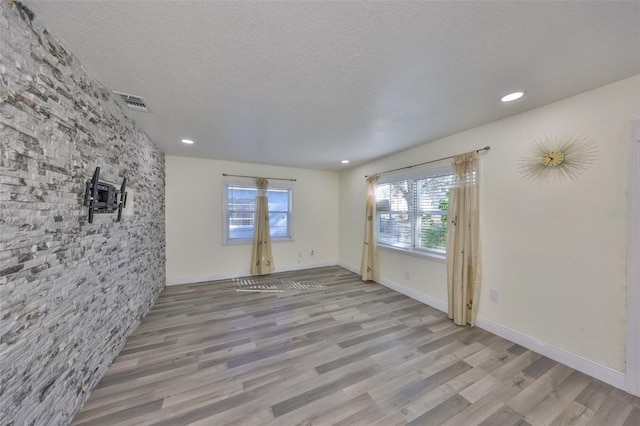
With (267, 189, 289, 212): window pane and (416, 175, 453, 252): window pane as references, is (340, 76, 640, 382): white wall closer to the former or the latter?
(416, 175, 453, 252): window pane

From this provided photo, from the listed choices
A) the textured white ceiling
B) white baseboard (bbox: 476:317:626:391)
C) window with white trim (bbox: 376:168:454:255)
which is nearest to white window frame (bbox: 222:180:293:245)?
window with white trim (bbox: 376:168:454:255)

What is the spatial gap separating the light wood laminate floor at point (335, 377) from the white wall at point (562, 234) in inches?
12.2

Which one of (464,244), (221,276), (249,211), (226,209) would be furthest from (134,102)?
(464,244)

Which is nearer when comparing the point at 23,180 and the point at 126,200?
the point at 23,180

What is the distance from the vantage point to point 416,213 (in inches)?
137

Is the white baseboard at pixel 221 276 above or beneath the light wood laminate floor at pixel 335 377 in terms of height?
above

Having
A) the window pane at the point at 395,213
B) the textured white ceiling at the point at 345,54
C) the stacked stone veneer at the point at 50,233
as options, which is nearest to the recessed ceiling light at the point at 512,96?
the textured white ceiling at the point at 345,54

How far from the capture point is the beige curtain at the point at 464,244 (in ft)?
8.57

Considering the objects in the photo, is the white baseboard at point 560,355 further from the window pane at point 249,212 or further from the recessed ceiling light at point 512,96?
the window pane at point 249,212

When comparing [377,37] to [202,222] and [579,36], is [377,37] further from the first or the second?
[202,222]

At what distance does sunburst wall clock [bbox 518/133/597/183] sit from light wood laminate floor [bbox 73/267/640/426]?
1.72 metres

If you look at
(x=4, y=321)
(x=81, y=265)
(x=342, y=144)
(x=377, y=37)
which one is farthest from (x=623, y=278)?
(x=81, y=265)

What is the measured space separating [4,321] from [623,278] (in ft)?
12.5

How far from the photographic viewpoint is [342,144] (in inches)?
128
